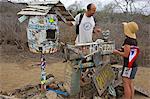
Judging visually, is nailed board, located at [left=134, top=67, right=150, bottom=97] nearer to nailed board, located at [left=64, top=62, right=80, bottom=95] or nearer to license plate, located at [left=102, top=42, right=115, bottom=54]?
license plate, located at [left=102, top=42, right=115, bottom=54]

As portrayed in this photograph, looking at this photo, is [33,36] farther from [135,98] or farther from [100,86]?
[135,98]

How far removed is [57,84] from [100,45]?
116 cm

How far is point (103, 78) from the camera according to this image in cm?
585

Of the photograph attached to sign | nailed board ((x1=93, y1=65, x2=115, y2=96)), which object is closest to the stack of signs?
nailed board ((x1=93, y1=65, x2=115, y2=96))

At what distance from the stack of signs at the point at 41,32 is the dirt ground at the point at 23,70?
4.96 ft

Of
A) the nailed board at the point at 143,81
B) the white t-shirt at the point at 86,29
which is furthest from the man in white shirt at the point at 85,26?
the nailed board at the point at 143,81

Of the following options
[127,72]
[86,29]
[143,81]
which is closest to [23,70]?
[86,29]

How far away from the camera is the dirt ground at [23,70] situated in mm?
7094

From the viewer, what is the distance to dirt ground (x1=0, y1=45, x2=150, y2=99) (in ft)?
23.3

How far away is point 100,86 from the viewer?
18.9ft

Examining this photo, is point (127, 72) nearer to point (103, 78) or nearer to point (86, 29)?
point (103, 78)

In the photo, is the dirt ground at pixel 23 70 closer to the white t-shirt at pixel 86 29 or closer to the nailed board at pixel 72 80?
the nailed board at pixel 72 80

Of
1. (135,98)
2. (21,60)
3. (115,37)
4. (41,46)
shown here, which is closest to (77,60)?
(41,46)

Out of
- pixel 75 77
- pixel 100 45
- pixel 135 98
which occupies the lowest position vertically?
pixel 135 98
